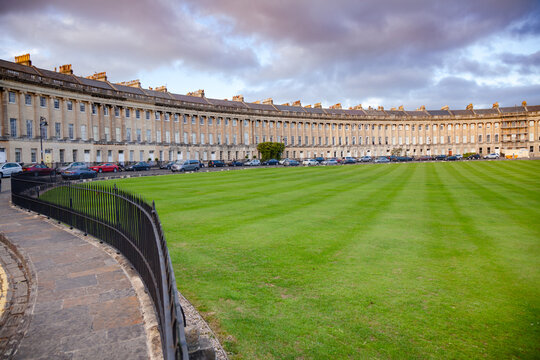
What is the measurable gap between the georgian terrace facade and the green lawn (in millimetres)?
45171

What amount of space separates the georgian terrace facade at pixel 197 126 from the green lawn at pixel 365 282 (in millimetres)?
45171

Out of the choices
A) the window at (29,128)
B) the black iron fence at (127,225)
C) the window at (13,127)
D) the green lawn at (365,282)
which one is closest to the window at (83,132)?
the window at (29,128)

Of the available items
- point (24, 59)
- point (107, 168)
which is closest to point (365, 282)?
point (107, 168)

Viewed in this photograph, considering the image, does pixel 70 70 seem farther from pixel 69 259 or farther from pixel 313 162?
Answer: pixel 69 259

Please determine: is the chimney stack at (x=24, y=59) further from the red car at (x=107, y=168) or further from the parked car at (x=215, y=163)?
the parked car at (x=215, y=163)

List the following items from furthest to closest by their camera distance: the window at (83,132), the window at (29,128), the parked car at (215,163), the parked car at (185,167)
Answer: the parked car at (215,163)
the window at (83,132)
the window at (29,128)
the parked car at (185,167)

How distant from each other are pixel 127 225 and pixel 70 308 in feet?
7.94

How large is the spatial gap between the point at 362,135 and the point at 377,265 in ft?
370

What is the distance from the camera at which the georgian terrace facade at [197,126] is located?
55.1 metres

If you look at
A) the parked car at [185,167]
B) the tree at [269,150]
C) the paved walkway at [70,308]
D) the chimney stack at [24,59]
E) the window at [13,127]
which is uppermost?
the chimney stack at [24,59]

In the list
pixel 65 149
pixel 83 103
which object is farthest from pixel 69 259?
pixel 83 103

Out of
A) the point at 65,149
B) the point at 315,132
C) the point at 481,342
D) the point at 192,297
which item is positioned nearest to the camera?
the point at 481,342

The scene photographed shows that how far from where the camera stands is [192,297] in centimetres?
566

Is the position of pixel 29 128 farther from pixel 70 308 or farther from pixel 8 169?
pixel 70 308
